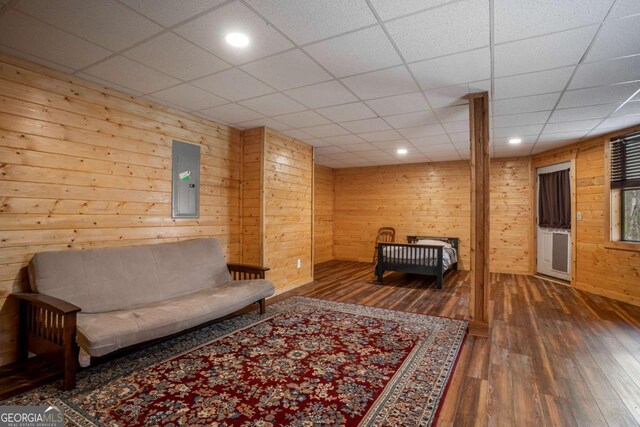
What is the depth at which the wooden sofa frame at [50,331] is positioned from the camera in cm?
209

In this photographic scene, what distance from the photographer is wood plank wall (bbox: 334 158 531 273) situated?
637 centimetres

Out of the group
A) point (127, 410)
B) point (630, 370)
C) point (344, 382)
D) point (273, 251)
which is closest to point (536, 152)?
point (630, 370)

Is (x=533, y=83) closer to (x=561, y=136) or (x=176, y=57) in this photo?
(x=561, y=136)

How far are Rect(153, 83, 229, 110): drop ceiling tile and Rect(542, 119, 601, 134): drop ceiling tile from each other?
427 centimetres

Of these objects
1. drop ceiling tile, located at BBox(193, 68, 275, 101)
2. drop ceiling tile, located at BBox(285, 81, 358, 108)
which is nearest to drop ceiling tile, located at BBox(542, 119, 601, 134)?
drop ceiling tile, located at BBox(285, 81, 358, 108)

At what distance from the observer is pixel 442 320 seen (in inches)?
140

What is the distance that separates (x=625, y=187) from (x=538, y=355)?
342 cm

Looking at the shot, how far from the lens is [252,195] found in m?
4.50

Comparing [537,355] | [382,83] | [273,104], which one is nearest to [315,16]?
[382,83]

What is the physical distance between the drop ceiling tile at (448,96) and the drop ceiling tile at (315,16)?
1.39 meters

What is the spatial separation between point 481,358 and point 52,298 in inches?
134

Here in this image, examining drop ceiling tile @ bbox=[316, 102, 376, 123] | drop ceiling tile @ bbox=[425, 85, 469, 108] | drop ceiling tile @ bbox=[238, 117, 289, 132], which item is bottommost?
drop ceiling tile @ bbox=[425, 85, 469, 108]

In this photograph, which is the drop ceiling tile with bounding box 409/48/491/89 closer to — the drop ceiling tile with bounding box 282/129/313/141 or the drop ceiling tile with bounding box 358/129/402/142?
the drop ceiling tile with bounding box 358/129/402/142

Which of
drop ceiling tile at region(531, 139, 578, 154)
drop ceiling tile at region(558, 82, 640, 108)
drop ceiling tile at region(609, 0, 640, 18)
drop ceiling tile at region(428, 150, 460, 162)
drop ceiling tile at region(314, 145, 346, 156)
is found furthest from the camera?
drop ceiling tile at region(428, 150, 460, 162)
